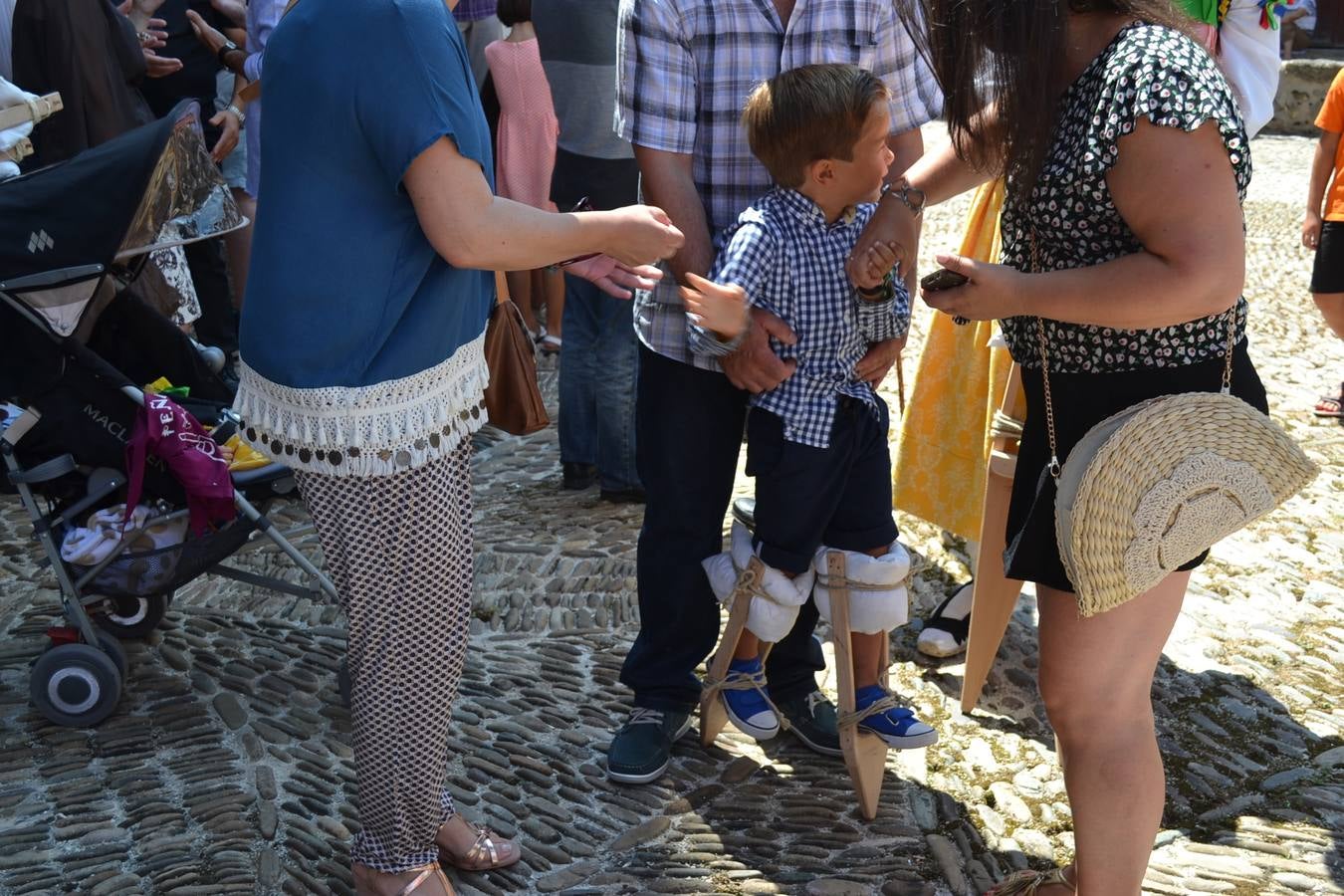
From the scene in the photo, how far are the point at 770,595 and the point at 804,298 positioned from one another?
2.25 feet

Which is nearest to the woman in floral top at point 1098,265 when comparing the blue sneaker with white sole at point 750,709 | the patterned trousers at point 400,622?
the blue sneaker with white sole at point 750,709

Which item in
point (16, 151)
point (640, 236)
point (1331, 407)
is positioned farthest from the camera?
point (1331, 407)

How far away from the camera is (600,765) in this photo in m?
3.53

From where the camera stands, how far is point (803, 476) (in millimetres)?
3057

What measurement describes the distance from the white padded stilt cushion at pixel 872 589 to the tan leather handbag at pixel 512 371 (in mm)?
968

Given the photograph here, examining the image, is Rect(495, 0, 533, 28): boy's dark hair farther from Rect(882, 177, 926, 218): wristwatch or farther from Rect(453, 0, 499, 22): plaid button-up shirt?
Rect(882, 177, 926, 218): wristwatch

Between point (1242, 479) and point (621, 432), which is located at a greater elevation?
point (1242, 479)

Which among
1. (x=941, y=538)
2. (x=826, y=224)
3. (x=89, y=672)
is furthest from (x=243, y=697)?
(x=941, y=538)

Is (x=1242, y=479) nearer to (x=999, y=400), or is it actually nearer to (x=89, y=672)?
(x=999, y=400)

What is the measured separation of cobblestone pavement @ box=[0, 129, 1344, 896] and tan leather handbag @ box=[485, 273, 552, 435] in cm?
82

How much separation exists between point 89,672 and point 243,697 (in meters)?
0.42

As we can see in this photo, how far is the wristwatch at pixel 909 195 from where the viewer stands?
9.56ft

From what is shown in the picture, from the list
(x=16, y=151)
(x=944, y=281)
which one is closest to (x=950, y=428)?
(x=944, y=281)

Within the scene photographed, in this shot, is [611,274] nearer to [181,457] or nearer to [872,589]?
[872,589]
